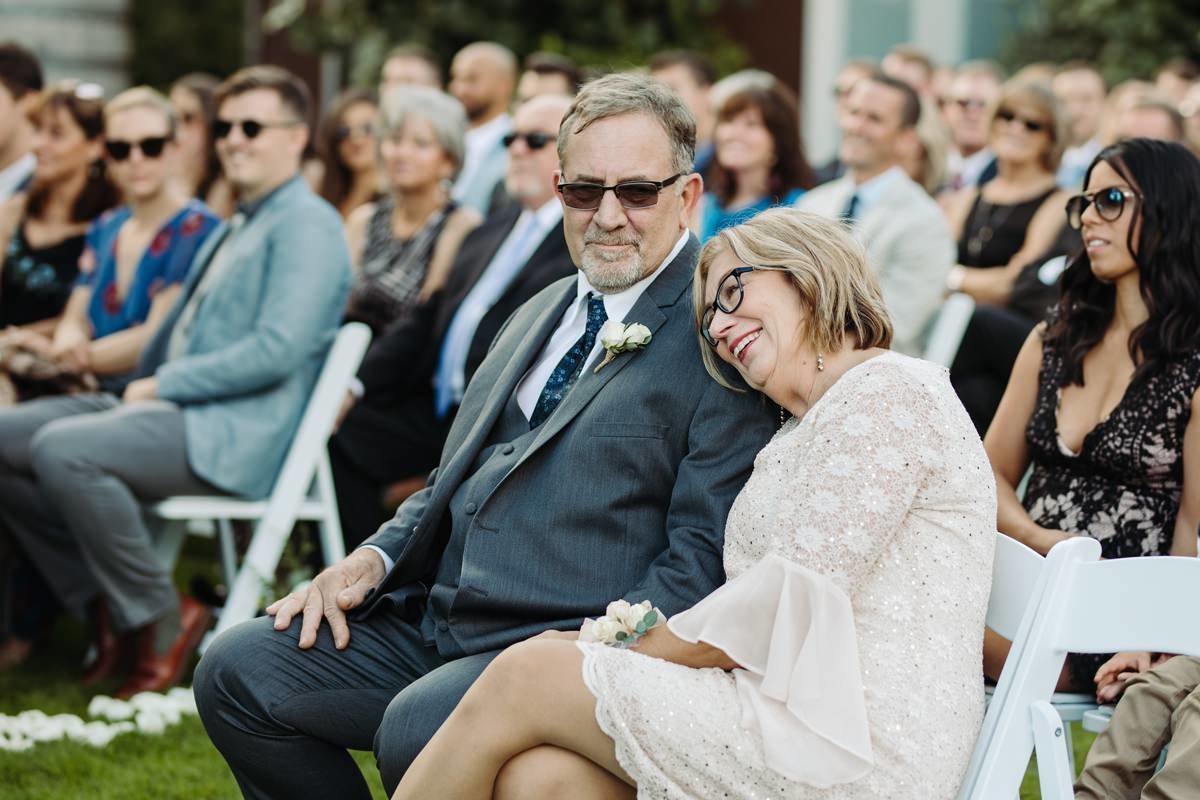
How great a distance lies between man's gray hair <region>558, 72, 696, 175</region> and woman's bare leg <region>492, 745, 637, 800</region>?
4.55ft

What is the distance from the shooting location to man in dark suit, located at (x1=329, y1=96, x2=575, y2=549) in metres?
6.71

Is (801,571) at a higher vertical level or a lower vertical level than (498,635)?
higher

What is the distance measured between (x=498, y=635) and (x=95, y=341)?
12.0 ft

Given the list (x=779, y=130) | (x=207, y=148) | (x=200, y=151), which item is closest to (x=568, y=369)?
(x=779, y=130)

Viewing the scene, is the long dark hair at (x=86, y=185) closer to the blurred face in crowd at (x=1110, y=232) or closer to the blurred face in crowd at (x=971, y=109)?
the blurred face in crowd at (x=1110, y=232)

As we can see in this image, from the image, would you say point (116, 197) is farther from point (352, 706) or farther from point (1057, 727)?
point (1057, 727)

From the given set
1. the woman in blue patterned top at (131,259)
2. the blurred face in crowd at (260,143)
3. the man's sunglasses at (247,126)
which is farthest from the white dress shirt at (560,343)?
the woman in blue patterned top at (131,259)

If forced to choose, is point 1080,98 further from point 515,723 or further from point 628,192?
point 515,723

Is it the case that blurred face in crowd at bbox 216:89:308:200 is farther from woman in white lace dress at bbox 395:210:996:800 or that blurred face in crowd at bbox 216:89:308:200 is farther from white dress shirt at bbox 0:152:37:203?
woman in white lace dress at bbox 395:210:996:800

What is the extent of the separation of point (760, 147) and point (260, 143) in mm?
2204

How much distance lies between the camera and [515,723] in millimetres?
3014

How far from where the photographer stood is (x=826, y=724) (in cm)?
292

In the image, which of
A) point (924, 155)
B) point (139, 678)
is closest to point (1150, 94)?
point (924, 155)

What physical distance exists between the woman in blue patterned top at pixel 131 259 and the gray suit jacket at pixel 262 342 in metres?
0.56
